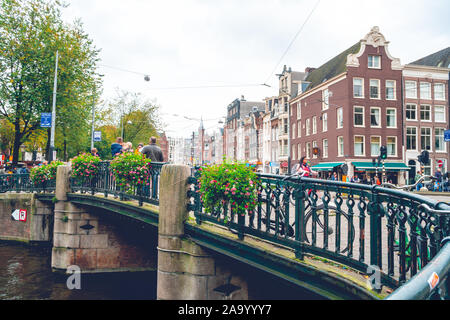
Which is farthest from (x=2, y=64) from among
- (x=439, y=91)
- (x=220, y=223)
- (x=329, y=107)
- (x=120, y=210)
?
(x=439, y=91)

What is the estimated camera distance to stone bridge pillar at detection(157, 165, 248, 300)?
622cm

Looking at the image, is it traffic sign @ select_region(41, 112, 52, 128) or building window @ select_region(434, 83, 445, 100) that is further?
building window @ select_region(434, 83, 445, 100)

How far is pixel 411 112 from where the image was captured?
32094 mm

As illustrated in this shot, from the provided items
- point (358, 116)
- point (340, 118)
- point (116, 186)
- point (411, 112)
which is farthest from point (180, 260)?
point (411, 112)

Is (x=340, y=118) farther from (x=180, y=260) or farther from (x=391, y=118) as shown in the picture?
(x=180, y=260)

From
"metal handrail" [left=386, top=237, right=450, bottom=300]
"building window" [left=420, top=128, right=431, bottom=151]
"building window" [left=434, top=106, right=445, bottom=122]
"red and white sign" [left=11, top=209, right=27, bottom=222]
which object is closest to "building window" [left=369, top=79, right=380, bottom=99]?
"building window" [left=420, top=128, right=431, bottom=151]

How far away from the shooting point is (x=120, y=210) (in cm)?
959

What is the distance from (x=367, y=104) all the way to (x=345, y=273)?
3041 centimetres

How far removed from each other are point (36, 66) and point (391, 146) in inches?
1141

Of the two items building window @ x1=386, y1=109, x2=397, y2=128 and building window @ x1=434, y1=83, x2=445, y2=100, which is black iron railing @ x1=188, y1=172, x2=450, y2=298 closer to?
building window @ x1=386, y1=109, x2=397, y2=128

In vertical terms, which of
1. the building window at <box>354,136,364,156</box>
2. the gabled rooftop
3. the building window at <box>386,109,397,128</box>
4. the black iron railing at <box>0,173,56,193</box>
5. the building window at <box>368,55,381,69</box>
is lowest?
the black iron railing at <box>0,173,56,193</box>

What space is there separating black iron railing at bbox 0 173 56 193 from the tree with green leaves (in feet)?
17.4

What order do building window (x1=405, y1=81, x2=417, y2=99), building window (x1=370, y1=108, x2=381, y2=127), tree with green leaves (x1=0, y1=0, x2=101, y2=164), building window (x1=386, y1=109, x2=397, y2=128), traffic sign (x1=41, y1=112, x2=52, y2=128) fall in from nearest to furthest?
traffic sign (x1=41, y1=112, x2=52, y2=128) < tree with green leaves (x1=0, y1=0, x2=101, y2=164) < building window (x1=370, y1=108, x2=381, y2=127) < building window (x1=386, y1=109, x2=397, y2=128) < building window (x1=405, y1=81, x2=417, y2=99)

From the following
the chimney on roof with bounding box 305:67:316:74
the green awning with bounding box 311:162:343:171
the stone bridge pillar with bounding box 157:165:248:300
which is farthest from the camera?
the chimney on roof with bounding box 305:67:316:74
